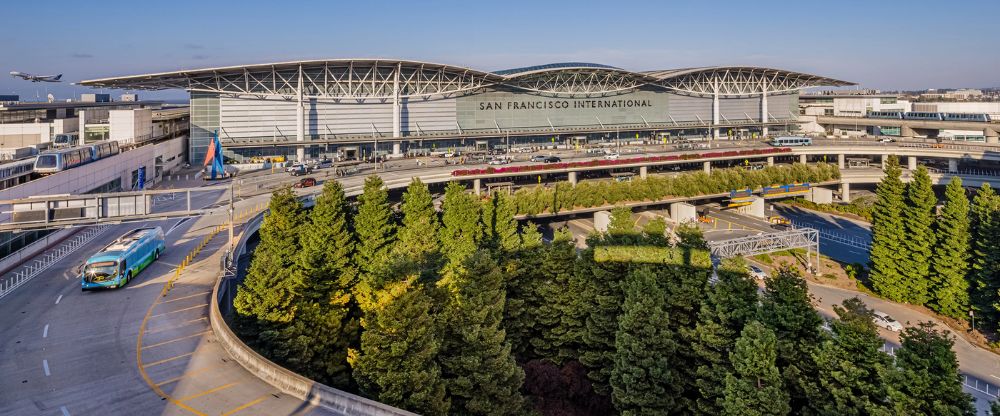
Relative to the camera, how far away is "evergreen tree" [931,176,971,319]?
4419 cm

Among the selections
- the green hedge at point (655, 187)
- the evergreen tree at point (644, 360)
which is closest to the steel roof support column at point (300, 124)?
the green hedge at point (655, 187)

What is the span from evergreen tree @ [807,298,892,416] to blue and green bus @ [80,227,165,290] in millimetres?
35024

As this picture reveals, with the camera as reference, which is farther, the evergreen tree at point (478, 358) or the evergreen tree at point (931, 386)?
the evergreen tree at point (478, 358)

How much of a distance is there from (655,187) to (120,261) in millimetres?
59080

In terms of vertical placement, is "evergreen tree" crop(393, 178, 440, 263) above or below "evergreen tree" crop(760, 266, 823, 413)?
above

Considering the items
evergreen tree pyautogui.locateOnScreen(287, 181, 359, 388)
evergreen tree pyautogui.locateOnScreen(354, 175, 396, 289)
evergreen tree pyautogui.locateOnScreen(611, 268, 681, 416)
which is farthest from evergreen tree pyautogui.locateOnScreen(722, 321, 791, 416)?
evergreen tree pyautogui.locateOnScreen(354, 175, 396, 289)

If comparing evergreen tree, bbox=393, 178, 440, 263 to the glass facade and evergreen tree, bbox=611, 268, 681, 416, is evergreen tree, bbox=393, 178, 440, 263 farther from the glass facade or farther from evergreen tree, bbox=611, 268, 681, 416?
the glass facade

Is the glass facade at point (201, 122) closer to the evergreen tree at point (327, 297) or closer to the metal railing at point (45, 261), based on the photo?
the metal railing at point (45, 261)

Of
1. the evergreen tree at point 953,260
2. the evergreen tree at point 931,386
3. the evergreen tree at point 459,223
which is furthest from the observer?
the evergreen tree at point 953,260

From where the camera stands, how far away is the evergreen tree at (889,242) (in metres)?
48.6

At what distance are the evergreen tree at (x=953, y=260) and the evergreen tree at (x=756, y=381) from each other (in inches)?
1216

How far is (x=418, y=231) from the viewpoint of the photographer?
126ft

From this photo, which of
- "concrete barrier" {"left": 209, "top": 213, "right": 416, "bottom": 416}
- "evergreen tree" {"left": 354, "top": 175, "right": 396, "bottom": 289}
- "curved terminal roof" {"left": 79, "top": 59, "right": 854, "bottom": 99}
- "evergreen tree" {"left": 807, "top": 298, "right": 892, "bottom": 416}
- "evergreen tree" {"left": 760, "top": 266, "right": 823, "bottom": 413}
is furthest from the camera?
"curved terminal roof" {"left": 79, "top": 59, "right": 854, "bottom": 99}

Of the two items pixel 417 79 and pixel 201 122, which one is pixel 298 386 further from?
pixel 417 79
